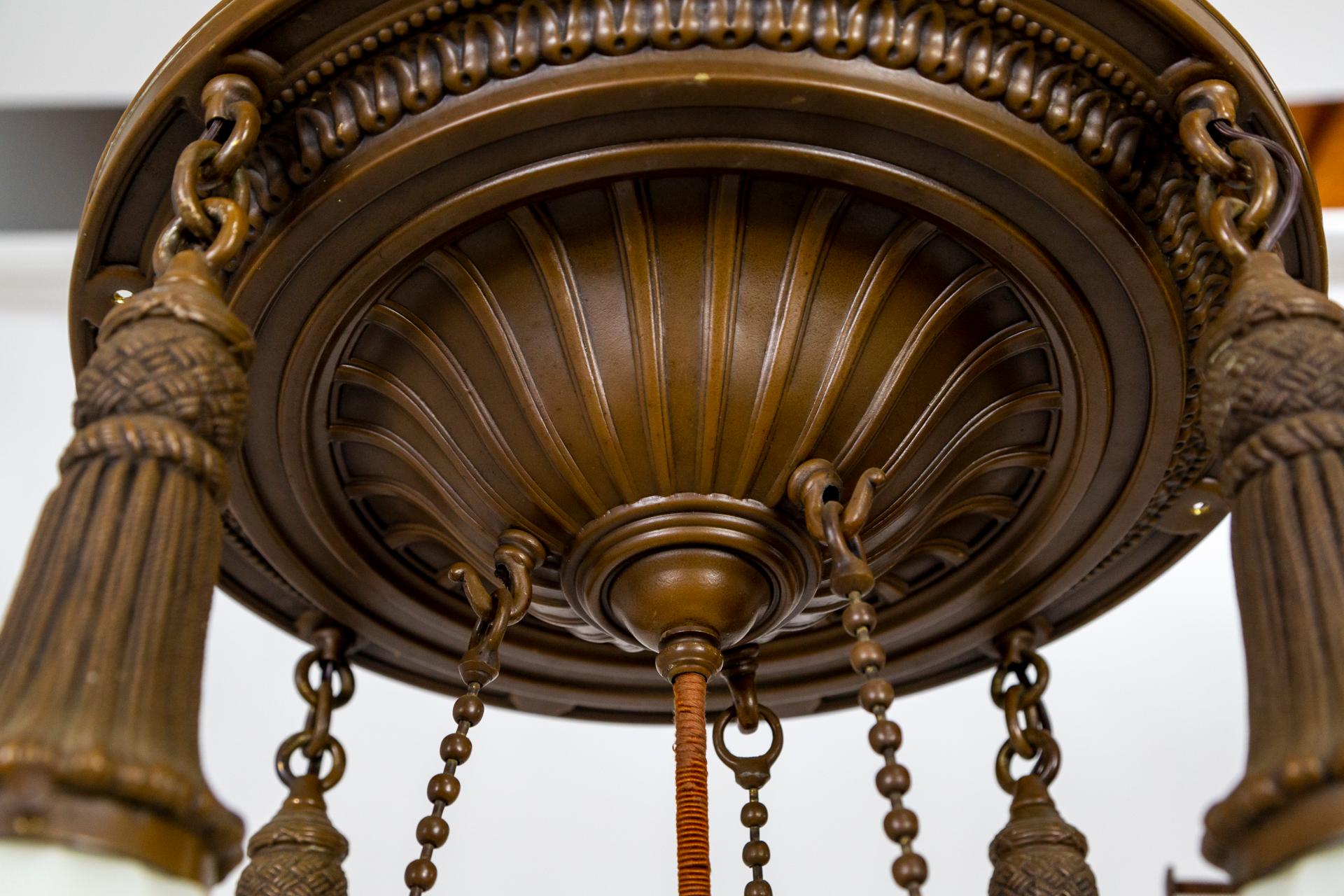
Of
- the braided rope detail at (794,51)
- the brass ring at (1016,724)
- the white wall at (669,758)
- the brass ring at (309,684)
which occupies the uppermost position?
the white wall at (669,758)

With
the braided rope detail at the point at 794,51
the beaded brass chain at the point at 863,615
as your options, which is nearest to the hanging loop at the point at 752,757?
the beaded brass chain at the point at 863,615

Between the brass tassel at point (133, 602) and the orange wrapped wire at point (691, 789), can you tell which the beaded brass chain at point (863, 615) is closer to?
the orange wrapped wire at point (691, 789)

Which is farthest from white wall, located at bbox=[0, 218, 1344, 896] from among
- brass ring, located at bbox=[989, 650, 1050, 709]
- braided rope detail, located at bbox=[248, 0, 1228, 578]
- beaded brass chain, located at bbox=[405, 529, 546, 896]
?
braided rope detail, located at bbox=[248, 0, 1228, 578]

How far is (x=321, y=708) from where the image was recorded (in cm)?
120

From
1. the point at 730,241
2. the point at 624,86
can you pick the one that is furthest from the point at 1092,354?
the point at 624,86

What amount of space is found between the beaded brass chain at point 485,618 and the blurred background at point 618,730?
108 centimetres

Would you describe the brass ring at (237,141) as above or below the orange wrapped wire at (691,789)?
above

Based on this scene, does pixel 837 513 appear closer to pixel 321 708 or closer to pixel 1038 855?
pixel 1038 855

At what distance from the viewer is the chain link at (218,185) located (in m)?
0.83

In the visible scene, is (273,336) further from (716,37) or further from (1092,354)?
(1092,354)

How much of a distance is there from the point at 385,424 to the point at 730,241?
31 centimetres

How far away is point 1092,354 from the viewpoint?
1004 mm

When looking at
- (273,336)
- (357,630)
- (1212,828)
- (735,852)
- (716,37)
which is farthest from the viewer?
(735,852)

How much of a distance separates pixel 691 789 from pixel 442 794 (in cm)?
18
